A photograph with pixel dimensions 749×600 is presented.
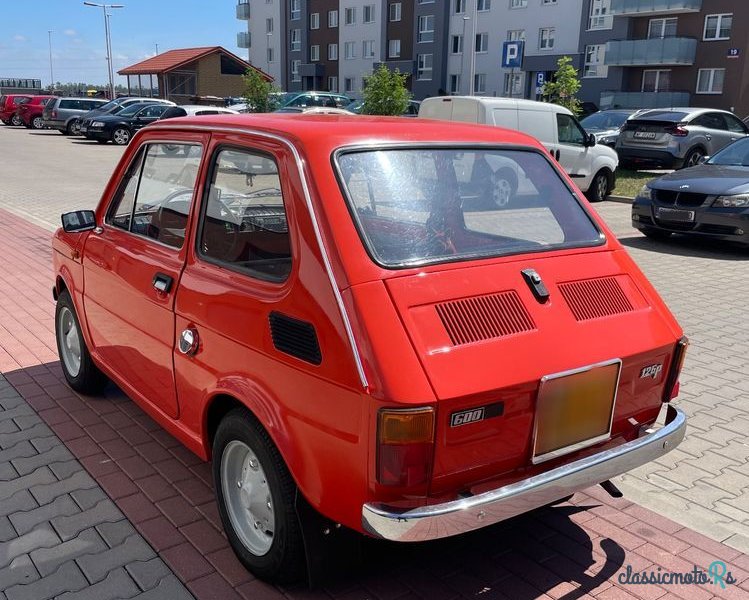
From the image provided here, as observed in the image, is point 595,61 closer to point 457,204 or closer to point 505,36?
point 505,36

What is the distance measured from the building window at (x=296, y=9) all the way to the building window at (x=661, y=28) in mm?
36105

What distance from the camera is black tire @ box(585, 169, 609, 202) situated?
15117mm

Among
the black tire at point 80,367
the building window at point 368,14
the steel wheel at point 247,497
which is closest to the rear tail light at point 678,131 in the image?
→ the black tire at point 80,367

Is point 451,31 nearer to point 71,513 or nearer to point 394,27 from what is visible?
point 394,27

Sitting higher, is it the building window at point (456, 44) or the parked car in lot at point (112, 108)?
the building window at point (456, 44)

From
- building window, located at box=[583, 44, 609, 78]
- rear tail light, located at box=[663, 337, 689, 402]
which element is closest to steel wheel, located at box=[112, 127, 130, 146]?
rear tail light, located at box=[663, 337, 689, 402]

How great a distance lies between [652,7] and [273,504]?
Result: 159 feet

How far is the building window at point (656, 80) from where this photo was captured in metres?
45.0

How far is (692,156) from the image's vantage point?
59.2 feet

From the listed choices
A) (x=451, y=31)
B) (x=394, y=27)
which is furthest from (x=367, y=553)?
(x=394, y=27)

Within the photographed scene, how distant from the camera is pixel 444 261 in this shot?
2881mm

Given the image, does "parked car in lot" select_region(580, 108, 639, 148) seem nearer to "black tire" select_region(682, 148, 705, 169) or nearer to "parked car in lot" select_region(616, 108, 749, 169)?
"parked car in lot" select_region(616, 108, 749, 169)

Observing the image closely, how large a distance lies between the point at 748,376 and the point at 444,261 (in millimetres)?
3803

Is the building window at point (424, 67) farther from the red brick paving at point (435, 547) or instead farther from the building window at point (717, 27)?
the red brick paving at point (435, 547)
